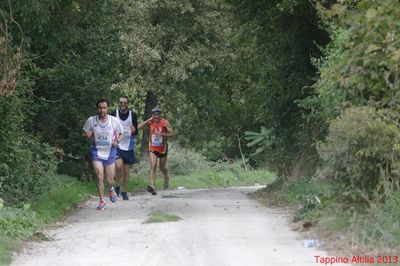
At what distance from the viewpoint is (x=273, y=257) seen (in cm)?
841

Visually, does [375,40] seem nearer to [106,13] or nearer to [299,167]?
[299,167]

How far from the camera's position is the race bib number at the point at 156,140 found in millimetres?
18016

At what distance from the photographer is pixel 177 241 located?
31.5 feet

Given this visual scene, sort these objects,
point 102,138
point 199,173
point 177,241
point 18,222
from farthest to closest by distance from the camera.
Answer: point 199,173, point 102,138, point 18,222, point 177,241

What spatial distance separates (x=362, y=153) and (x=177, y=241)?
8.46 feet

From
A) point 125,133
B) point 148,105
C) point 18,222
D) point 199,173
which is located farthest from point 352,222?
point 199,173

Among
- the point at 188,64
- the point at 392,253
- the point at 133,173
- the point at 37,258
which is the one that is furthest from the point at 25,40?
the point at 133,173

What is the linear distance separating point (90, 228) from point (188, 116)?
22869 mm

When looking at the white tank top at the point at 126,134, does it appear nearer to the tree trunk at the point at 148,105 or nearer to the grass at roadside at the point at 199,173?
the grass at roadside at the point at 199,173

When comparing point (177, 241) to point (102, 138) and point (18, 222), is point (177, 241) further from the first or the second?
point (102, 138)

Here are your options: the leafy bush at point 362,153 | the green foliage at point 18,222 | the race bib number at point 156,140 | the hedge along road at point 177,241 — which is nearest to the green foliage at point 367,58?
the leafy bush at point 362,153

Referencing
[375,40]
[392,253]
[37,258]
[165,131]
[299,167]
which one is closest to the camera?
[392,253]

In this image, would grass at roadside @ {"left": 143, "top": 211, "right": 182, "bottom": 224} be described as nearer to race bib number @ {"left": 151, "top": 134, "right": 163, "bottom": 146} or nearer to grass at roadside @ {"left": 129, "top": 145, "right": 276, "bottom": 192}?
race bib number @ {"left": 151, "top": 134, "right": 163, "bottom": 146}

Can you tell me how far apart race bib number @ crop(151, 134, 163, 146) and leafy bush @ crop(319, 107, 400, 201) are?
8732 mm
